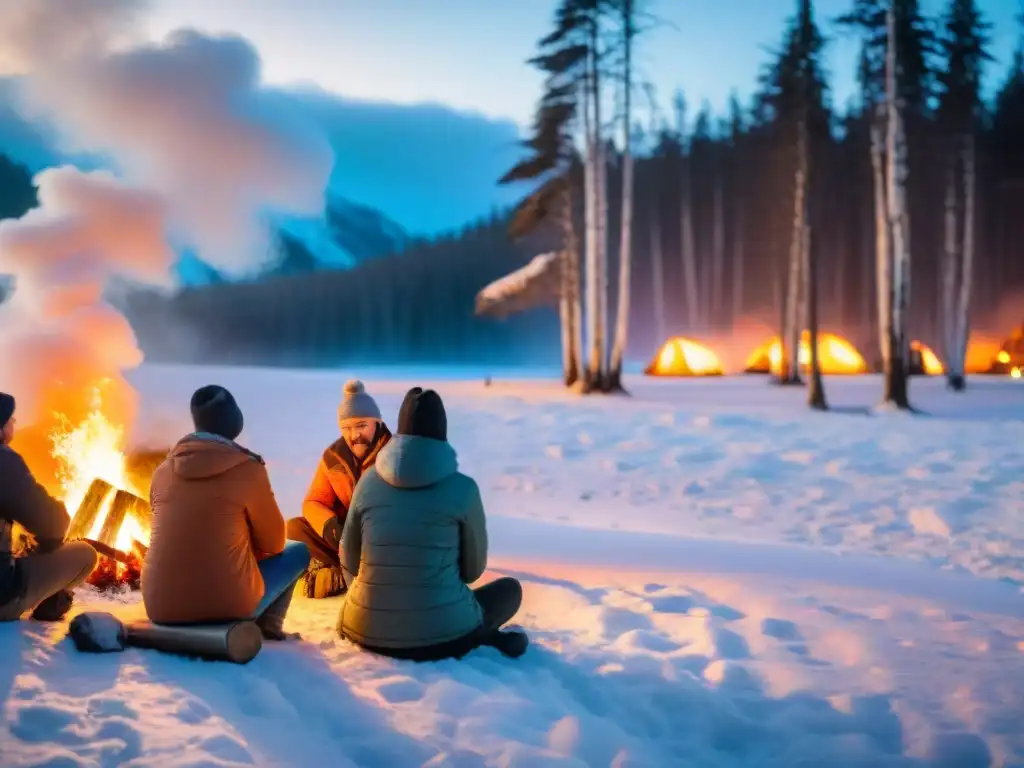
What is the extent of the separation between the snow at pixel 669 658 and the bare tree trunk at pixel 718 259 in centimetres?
3918

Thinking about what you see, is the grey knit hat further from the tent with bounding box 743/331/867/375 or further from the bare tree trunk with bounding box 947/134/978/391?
the tent with bounding box 743/331/867/375

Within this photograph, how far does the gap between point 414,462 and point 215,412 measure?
0.98m

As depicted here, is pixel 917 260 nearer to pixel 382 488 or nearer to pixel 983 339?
pixel 983 339

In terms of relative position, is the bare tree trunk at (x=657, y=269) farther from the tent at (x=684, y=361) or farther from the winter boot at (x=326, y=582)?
the winter boot at (x=326, y=582)

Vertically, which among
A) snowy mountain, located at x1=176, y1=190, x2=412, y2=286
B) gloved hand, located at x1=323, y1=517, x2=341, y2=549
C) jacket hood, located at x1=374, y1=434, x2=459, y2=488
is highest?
snowy mountain, located at x1=176, y1=190, x2=412, y2=286

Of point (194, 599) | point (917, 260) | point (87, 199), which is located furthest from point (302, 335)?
point (194, 599)

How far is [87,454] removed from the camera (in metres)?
7.05

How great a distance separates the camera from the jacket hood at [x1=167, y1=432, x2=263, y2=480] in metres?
3.86

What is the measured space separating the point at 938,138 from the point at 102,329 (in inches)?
898

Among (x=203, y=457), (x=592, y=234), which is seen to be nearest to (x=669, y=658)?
(x=203, y=457)

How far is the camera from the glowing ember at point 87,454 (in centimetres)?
672

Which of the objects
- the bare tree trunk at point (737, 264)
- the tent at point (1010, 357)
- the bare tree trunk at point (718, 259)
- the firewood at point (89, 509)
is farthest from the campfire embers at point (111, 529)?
the bare tree trunk at point (737, 264)

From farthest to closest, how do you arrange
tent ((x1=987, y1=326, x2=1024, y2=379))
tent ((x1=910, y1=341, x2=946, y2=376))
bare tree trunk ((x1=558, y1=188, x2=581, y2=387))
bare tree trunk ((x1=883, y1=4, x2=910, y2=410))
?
tent ((x1=987, y1=326, x2=1024, y2=379)), tent ((x1=910, y1=341, x2=946, y2=376)), bare tree trunk ((x1=558, y1=188, x2=581, y2=387)), bare tree trunk ((x1=883, y1=4, x2=910, y2=410))

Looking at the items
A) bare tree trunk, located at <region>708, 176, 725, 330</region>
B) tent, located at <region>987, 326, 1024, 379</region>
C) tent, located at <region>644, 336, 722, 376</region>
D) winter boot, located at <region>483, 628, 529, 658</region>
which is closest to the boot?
winter boot, located at <region>483, 628, 529, 658</region>
